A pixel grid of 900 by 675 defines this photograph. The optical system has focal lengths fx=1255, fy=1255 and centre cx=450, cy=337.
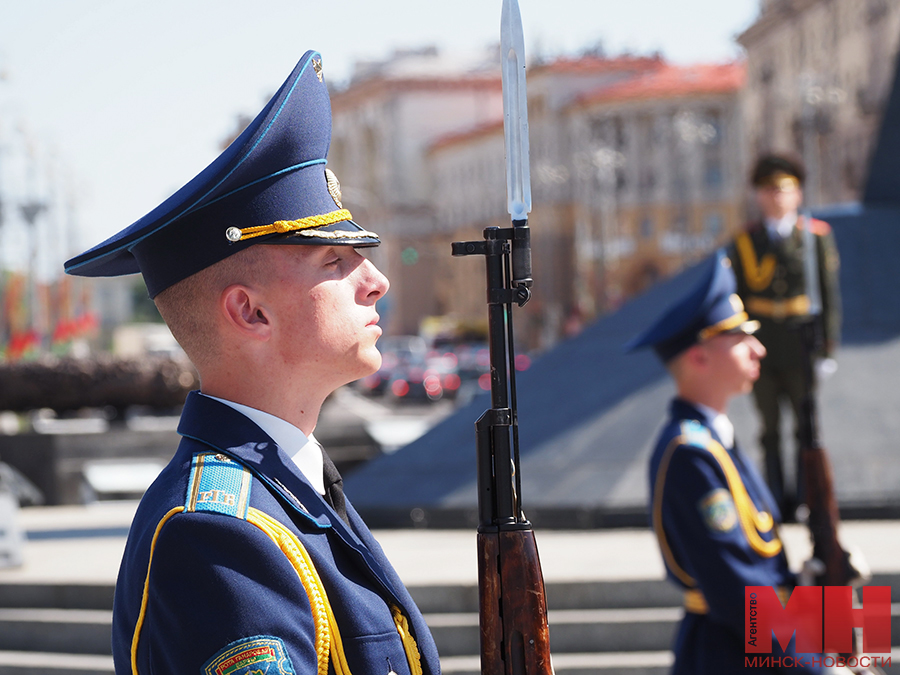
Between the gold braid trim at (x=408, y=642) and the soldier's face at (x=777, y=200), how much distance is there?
605 centimetres

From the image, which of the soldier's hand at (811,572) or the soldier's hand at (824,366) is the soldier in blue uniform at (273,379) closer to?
the soldier's hand at (811,572)

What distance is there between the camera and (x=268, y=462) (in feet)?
5.89

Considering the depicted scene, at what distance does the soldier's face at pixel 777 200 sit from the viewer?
7453 millimetres

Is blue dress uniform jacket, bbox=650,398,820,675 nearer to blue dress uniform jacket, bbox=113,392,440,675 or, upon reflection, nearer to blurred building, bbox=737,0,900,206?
blue dress uniform jacket, bbox=113,392,440,675

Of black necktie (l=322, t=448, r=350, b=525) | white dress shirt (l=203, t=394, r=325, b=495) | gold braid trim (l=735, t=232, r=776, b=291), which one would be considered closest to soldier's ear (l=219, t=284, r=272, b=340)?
white dress shirt (l=203, t=394, r=325, b=495)

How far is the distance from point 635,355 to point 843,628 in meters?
6.24

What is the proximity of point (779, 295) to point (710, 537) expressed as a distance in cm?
468

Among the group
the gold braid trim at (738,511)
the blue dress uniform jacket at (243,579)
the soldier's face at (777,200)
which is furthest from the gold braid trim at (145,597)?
the soldier's face at (777,200)

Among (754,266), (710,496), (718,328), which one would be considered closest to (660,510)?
(710,496)

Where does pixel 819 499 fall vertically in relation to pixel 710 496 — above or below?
below

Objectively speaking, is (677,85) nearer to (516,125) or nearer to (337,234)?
(516,125)

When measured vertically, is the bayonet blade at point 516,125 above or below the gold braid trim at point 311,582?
above

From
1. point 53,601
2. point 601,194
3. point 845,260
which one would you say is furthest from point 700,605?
point 601,194

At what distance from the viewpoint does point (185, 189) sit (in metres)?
1.82
